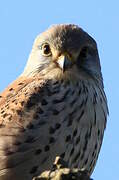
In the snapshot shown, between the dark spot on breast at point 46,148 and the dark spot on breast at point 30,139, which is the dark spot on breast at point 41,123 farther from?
the dark spot on breast at point 46,148

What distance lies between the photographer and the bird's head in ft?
23.8

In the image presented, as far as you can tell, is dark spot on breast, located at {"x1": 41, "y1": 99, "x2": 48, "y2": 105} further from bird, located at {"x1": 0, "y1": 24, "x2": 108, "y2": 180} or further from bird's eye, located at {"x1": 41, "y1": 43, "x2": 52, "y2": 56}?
bird's eye, located at {"x1": 41, "y1": 43, "x2": 52, "y2": 56}

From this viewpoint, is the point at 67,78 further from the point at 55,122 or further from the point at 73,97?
the point at 55,122

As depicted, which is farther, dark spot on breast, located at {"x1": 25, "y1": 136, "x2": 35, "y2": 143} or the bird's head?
the bird's head

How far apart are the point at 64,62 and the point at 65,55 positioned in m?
0.23

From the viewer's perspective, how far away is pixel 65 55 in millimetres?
7191

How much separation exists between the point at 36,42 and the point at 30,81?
1.12 meters

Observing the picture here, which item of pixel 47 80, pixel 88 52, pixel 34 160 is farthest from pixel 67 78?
pixel 34 160

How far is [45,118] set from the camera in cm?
632

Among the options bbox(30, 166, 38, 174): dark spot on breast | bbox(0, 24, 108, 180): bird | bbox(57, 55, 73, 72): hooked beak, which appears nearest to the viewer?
bbox(30, 166, 38, 174): dark spot on breast

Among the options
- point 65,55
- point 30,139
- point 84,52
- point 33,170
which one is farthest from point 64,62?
point 33,170

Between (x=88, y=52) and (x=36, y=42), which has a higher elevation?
(x=36, y=42)

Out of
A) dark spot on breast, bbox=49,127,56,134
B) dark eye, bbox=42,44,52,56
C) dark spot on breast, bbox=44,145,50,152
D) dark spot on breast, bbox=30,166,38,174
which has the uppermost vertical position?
dark eye, bbox=42,44,52,56

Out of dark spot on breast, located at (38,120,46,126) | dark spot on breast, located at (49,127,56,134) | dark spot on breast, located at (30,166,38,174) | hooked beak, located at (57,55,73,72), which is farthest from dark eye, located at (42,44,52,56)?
dark spot on breast, located at (30,166,38,174)
